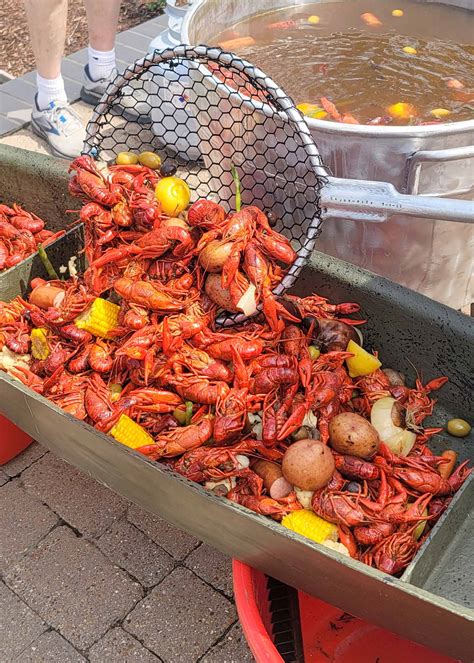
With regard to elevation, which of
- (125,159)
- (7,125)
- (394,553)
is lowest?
(7,125)

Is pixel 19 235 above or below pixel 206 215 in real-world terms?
below

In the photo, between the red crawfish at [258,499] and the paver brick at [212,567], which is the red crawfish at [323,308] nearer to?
the red crawfish at [258,499]

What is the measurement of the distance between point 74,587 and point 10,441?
81 cm

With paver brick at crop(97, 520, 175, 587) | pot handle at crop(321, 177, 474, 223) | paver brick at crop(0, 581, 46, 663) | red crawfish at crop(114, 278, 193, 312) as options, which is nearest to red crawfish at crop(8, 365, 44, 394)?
red crawfish at crop(114, 278, 193, 312)

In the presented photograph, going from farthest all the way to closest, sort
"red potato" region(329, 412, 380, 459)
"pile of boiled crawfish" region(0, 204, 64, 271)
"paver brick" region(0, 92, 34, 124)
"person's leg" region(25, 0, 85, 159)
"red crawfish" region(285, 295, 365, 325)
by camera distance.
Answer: "paver brick" region(0, 92, 34, 124) → "person's leg" region(25, 0, 85, 159) → "pile of boiled crawfish" region(0, 204, 64, 271) → "red crawfish" region(285, 295, 365, 325) → "red potato" region(329, 412, 380, 459)

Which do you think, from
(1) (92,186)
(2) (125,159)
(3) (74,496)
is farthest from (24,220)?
(3) (74,496)

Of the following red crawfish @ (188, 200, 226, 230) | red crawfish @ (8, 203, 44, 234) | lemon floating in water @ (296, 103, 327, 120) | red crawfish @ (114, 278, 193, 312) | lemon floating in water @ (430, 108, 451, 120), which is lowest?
red crawfish @ (8, 203, 44, 234)

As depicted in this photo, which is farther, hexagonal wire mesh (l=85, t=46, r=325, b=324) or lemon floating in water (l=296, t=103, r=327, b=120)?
lemon floating in water (l=296, t=103, r=327, b=120)

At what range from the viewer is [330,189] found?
2492 millimetres

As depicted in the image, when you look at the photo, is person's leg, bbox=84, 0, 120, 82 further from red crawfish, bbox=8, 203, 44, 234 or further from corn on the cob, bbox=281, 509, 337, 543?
corn on the cob, bbox=281, 509, 337, 543

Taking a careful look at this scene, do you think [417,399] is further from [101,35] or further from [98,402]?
[101,35]

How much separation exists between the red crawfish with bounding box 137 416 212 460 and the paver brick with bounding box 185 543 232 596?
0.66 m

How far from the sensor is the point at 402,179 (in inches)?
111

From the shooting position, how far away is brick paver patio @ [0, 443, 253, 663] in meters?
2.66
